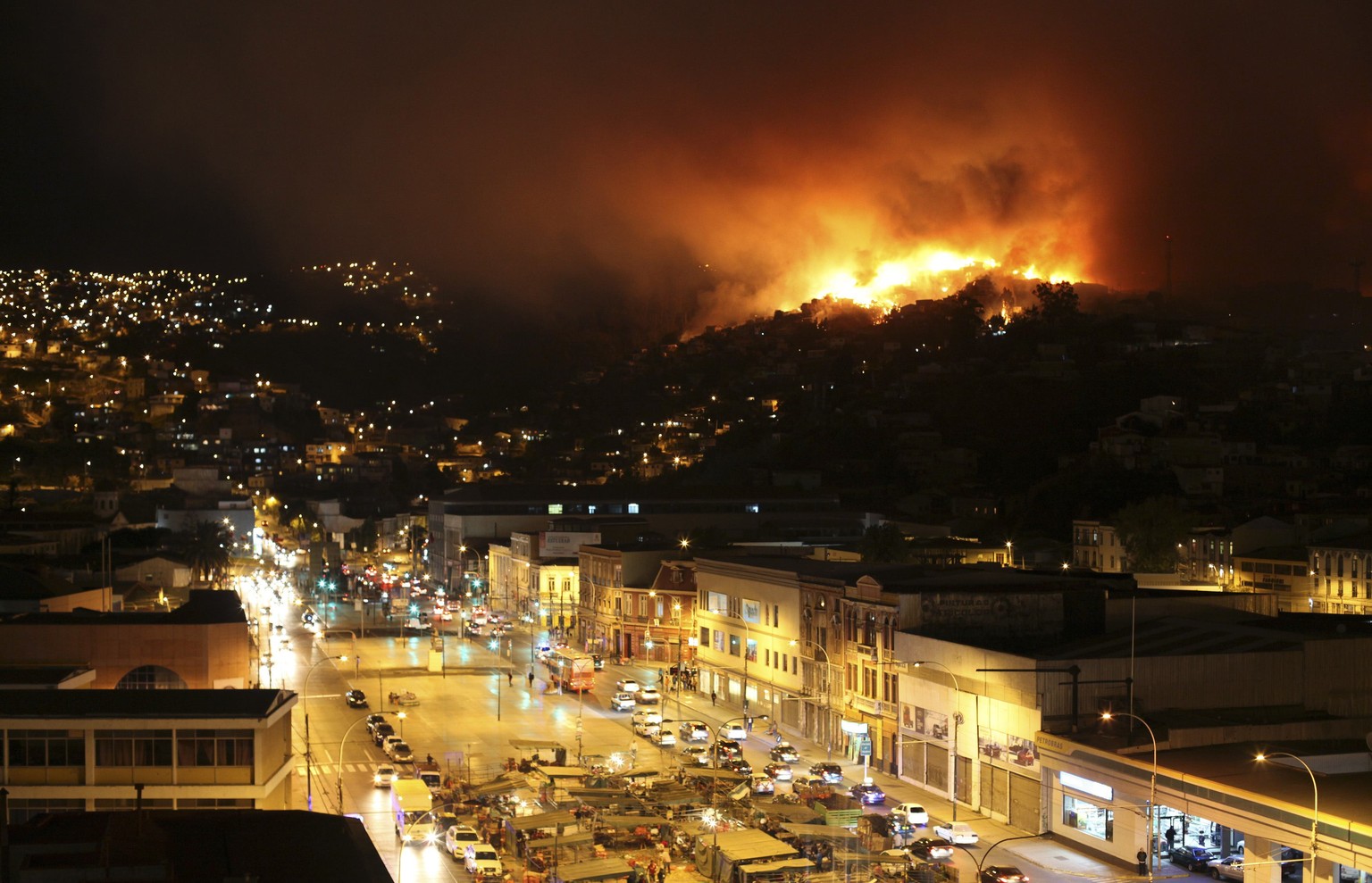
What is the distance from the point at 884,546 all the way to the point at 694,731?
111 ft

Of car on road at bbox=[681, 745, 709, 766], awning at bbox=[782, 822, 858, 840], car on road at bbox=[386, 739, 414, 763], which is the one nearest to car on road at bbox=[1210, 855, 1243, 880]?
awning at bbox=[782, 822, 858, 840]

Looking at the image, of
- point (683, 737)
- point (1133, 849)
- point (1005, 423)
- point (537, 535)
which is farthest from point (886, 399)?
point (1133, 849)

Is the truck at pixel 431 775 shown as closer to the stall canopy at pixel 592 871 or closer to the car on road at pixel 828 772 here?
the stall canopy at pixel 592 871

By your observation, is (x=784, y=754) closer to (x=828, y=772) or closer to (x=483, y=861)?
(x=828, y=772)

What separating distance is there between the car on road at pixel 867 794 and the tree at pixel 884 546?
36.6m

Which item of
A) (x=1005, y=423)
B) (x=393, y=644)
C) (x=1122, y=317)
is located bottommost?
(x=393, y=644)

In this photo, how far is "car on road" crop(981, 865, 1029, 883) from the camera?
30.0m

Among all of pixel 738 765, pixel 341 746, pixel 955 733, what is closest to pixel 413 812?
pixel 341 746

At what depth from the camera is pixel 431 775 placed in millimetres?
39406

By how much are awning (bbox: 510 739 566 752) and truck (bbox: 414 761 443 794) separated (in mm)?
3169

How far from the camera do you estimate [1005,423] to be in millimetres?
151625

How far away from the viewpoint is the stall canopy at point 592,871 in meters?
30.1

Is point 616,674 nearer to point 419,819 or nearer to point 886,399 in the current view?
point 419,819

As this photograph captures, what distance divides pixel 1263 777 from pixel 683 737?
20200 millimetres
